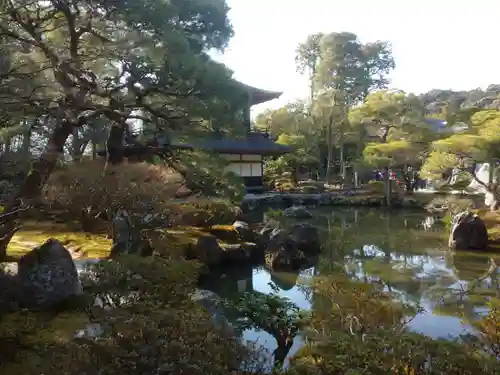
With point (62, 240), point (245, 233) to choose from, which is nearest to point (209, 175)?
point (245, 233)

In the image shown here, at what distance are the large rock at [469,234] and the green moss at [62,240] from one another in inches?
322

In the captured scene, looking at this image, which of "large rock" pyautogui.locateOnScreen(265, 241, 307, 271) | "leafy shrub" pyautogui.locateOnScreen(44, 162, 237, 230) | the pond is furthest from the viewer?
"large rock" pyautogui.locateOnScreen(265, 241, 307, 271)

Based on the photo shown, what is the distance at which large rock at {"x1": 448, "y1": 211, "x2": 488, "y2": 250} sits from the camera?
11.4 m

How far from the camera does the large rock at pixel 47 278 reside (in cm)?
512

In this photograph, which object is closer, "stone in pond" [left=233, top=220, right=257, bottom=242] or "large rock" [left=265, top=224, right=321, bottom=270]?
"large rock" [left=265, top=224, right=321, bottom=270]

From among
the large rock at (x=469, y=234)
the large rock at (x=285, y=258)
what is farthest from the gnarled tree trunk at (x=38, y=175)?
the large rock at (x=469, y=234)

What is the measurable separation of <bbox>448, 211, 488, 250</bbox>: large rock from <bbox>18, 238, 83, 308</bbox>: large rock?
30.7 ft

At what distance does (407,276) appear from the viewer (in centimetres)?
896

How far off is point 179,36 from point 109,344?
4.48 metres

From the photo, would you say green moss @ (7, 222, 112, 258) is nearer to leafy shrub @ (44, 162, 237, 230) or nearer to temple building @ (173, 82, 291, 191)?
leafy shrub @ (44, 162, 237, 230)

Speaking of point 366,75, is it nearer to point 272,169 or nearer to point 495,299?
point 272,169

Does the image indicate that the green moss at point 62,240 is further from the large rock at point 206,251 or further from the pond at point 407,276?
the pond at point 407,276

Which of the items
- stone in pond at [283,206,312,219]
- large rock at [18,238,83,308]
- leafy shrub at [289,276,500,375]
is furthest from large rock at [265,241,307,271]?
stone in pond at [283,206,312,219]

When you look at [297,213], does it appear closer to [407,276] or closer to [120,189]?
[407,276]
